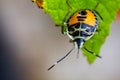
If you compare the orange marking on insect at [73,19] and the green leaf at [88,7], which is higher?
the green leaf at [88,7]

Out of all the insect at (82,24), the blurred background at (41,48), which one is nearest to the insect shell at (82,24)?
the insect at (82,24)

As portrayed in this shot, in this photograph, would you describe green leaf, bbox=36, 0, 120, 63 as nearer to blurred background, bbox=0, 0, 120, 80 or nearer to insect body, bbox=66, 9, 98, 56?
insect body, bbox=66, 9, 98, 56

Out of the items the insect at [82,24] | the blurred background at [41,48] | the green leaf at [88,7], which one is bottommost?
the blurred background at [41,48]

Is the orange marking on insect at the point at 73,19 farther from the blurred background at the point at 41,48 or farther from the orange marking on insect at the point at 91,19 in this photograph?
the blurred background at the point at 41,48

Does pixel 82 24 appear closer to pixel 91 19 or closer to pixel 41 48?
pixel 91 19

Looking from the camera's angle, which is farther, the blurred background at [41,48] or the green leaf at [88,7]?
the blurred background at [41,48]

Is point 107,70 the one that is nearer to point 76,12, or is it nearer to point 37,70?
point 37,70

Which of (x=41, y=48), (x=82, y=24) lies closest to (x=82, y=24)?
(x=82, y=24)
